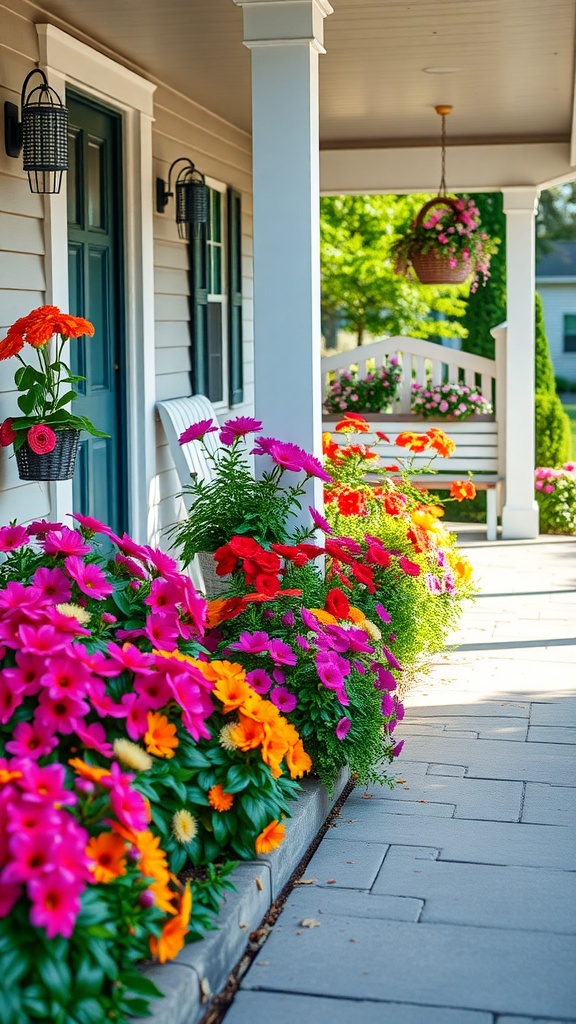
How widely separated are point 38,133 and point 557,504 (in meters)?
5.71

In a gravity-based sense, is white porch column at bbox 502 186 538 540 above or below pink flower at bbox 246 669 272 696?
above

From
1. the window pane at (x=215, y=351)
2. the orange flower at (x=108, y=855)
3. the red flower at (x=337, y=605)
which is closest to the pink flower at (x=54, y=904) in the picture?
the orange flower at (x=108, y=855)

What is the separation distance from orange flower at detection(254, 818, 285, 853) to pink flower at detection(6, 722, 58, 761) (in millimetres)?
597

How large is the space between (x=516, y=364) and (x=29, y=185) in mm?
4902

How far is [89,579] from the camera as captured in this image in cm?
290

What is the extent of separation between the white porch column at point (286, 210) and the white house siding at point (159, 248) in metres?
1.03

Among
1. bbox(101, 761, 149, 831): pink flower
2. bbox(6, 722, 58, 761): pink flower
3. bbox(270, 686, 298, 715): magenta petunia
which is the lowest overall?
bbox(270, 686, 298, 715): magenta petunia

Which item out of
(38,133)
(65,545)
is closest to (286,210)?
(38,133)

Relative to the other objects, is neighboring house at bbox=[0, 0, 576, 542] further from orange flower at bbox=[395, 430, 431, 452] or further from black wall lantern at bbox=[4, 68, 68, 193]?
orange flower at bbox=[395, 430, 431, 452]

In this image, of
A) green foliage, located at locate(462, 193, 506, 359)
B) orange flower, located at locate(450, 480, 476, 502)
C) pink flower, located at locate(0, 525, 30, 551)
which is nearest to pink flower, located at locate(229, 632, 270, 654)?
pink flower, located at locate(0, 525, 30, 551)

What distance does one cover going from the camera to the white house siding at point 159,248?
4.38 metres

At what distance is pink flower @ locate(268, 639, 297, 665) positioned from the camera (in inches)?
126

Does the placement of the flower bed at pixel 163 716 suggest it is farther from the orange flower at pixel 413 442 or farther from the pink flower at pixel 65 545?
the orange flower at pixel 413 442

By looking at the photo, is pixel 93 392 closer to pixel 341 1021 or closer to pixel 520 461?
pixel 341 1021
